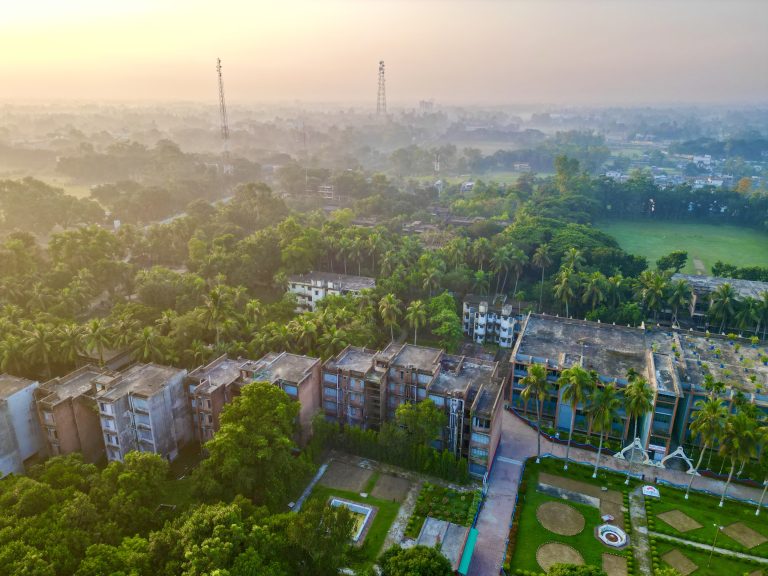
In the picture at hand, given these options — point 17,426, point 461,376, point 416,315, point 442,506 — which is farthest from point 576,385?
point 17,426

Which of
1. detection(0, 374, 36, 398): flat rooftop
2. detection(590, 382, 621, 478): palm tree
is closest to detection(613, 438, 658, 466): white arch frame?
detection(590, 382, 621, 478): palm tree

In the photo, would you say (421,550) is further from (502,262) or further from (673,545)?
(502,262)

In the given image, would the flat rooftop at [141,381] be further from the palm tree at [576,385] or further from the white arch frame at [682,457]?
the white arch frame at [682,457]

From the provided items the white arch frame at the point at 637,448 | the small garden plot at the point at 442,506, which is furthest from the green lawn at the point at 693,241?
the small garden plot at the point at 442,506

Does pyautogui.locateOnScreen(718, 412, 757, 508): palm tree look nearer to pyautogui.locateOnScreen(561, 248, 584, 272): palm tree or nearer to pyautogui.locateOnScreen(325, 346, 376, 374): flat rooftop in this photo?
pyautogui.locateOnScreen(325, 346, 376, 374): flat rooftop

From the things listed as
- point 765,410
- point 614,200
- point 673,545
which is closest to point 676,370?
point 765,410

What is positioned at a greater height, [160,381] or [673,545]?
[160,381]
